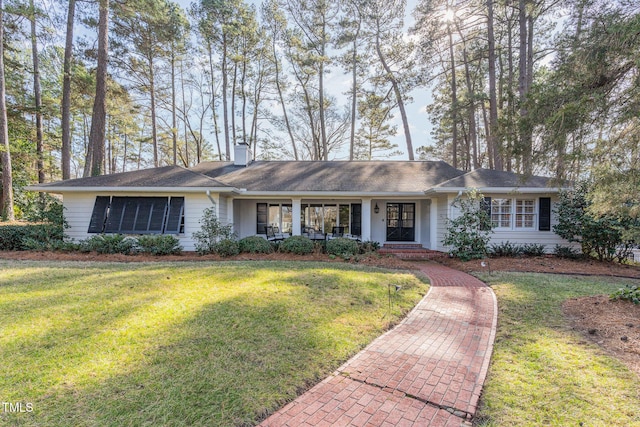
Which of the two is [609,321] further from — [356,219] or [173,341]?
[356,219]

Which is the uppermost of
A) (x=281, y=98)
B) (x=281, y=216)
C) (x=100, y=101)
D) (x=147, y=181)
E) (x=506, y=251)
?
(x=281, y=98)

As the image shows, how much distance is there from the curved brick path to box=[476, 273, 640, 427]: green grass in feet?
0.56

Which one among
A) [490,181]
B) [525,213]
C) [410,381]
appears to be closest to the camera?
[410,381]

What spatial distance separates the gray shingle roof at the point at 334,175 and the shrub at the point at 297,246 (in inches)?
93.0

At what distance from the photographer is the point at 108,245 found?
9.53 m

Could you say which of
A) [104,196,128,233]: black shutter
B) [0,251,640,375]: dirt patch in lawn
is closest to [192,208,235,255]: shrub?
[0,251,640,375]: dirt patch in lawn

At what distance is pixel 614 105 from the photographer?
15.1ft

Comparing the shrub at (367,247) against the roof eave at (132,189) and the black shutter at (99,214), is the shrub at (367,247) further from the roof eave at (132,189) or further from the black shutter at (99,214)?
the black shutter at (99,214)

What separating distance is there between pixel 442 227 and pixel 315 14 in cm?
1684

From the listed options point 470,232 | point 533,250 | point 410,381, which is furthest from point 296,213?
point 410,381

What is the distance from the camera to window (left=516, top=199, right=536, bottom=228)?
35.0 ft

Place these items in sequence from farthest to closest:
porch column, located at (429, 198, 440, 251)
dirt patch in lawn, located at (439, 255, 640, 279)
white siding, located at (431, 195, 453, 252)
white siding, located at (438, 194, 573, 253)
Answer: porch column, located at (429, 198, 440, 251) → white siding, located at (431, 195, 453, 252) → white siding, located at (438, 194, 573, 253) → dirt patch in lawn, located at (439, 255, 640, 279)

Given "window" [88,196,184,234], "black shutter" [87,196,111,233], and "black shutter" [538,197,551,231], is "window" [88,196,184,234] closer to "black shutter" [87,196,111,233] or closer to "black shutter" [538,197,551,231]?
"black shutter" [87,196,111,233]

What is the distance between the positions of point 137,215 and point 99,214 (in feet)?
4.47
